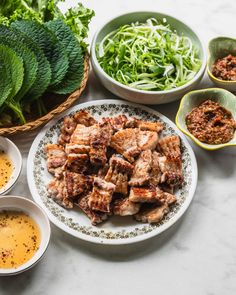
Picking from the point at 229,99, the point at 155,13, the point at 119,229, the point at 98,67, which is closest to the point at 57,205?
the point at 119,229

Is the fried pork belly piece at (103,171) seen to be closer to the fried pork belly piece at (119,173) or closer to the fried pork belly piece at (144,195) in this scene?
the fried pork belly piece at (119,173)

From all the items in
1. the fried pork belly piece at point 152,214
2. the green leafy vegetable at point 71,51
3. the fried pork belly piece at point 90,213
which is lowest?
the fried pork belly piece at point 152,214

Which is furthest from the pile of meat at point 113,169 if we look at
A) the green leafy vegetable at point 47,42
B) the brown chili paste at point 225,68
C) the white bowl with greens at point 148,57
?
the brown chili paste at point 225,68

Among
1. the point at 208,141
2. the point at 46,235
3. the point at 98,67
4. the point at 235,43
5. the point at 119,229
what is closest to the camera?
the point at 46,235

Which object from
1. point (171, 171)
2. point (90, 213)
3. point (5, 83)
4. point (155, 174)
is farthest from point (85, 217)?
point (5, 83)

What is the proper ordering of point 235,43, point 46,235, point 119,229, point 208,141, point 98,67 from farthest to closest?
point 235,43 → point 98,67 → point 208,141 → point 119,229 → point 46,235

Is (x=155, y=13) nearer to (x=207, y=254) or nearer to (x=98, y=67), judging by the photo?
(x=98, y=67)

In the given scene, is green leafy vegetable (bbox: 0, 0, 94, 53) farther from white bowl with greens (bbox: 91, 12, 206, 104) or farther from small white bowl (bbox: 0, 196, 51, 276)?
small white bowl (bbox: 0, 196, 51, 276)

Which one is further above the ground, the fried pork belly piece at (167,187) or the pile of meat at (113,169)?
the pile of meat at (113,169)
